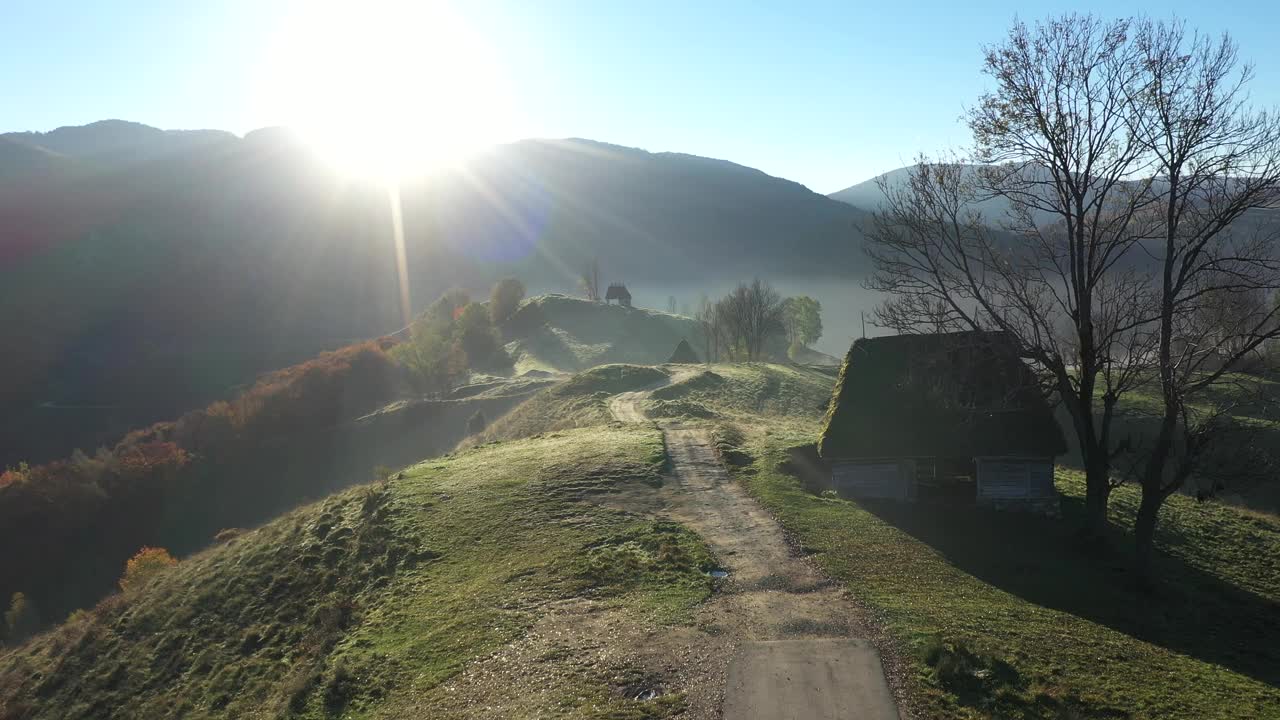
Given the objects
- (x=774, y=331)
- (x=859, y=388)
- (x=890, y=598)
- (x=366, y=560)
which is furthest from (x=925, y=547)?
(x=774, y=331)

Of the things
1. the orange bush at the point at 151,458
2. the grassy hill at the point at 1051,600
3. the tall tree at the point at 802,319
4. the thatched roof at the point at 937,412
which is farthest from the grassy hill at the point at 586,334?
the grassy hill at the point at 1051,600

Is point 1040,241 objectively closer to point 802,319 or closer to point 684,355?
point 684,355

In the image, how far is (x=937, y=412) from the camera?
1203 inches

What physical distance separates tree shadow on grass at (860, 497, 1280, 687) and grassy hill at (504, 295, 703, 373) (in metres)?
80.8

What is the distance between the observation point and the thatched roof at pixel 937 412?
2870 centimetres

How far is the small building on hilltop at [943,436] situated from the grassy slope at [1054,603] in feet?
4.35

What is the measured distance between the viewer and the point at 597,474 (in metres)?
33.1

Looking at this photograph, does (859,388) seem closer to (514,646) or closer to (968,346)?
(968,346)

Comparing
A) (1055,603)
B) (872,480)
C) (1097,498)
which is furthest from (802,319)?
(1055,603)

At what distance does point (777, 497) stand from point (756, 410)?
2926cm

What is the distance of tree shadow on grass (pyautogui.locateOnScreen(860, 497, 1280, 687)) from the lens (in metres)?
18.8

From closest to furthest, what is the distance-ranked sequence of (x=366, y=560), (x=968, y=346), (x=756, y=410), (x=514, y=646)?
1. (x=514, y=646)
2. (x=968, y=346)
3. (x=366, y=560)
4. (x=756, y=410)

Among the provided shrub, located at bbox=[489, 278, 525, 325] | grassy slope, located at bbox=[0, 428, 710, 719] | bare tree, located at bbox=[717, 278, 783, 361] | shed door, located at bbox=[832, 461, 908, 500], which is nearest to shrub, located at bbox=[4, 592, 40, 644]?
grassy slope, located at bbox=[0, 428, 710, 719]

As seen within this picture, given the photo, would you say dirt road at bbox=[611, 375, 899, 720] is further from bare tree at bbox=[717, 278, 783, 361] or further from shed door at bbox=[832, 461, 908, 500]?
bare tree at bbox=[717, 278, 783, 361]
